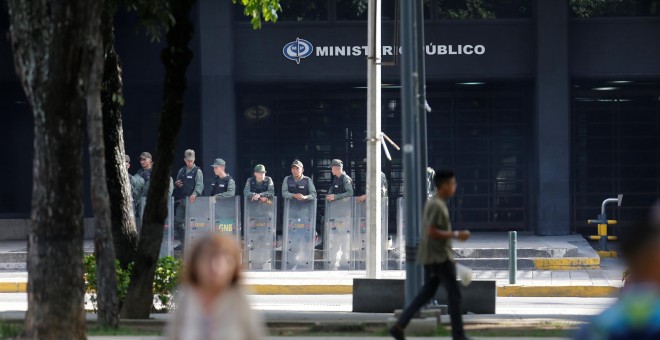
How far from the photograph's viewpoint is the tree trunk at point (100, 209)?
12062mm

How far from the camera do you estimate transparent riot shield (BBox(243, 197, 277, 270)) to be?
75.0 ft

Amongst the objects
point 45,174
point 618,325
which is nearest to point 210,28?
point 45,174

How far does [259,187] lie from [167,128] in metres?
9.51

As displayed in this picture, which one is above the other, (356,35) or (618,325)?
(356,35)

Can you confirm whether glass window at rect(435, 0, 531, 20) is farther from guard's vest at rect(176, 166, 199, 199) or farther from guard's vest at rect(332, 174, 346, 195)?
guard's vest at rect(176, 166, 199, 199)

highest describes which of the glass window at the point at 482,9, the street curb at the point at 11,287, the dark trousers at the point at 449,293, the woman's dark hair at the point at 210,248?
the glass window at the point at 482,9

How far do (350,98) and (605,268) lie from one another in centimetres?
698

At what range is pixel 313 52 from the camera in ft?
86.1

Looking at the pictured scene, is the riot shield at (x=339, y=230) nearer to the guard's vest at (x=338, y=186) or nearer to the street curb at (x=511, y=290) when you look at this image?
the guard's vest at (x=338, y=186)

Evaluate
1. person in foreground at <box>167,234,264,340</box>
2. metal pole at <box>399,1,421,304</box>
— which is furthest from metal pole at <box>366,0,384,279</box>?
person in foreground at <box>167,234,264,340</box>

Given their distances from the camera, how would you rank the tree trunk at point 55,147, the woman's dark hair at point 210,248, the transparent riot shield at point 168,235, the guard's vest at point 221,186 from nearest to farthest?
the woman's dark hair at point 210,248, the tree trunk at point 55,147, the transparent riot shield at point 168,235, the guard's vest at point 221,186

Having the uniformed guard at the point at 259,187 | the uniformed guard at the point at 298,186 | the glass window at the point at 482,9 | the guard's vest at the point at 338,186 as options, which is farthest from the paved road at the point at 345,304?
the glass window at the point at 482,9

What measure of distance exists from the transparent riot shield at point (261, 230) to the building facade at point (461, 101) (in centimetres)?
370

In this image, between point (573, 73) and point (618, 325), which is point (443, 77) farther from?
point (618, 325)
